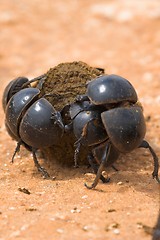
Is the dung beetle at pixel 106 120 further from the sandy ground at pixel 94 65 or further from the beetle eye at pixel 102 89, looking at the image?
the sandy ground at pixel 94 65

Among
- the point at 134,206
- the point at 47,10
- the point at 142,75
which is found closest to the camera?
the point at 134,206

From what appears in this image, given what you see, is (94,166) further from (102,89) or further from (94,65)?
(94,65)

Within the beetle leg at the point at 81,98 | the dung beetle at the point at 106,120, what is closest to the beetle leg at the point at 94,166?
the dung beetle at the point at 106,120

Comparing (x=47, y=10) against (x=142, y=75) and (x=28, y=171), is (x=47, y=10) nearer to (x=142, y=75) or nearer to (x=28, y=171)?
(x=142, y=75)

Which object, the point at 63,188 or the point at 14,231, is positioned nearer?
the point at 14,231

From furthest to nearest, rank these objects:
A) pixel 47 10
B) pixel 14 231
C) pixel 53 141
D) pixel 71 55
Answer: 1. pixel 47 10
2. pixel 71 55
3. pixel 53 141
4. pixel 14 231

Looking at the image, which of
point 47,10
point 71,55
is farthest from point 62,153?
point 47,10

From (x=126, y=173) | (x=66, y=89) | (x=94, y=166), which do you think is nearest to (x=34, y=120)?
(x=66, y=89)

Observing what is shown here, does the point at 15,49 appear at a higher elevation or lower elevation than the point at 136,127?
higher
